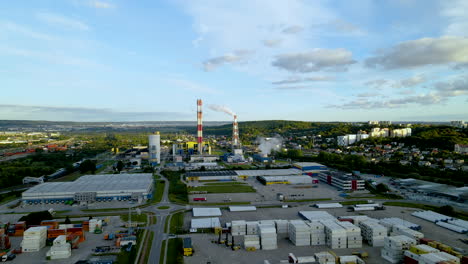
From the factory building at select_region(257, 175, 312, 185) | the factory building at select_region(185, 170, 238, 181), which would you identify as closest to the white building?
the factory building at select_region(257, 175, 312, 185)

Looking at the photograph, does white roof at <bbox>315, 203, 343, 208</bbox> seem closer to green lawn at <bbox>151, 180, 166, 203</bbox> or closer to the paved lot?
green lawn at <bbox>151, 180, 166, 203</bbox>

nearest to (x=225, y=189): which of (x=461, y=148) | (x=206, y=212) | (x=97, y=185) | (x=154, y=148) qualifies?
(x=206, y=212)

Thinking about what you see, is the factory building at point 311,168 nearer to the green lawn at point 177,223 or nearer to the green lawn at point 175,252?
the green lawn at point 177,223

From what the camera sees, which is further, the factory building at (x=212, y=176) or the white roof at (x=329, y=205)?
the factory building at (x=212, y=176)

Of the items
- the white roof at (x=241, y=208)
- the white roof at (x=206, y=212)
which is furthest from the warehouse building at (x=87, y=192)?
the white roof at (x=241, y=208)

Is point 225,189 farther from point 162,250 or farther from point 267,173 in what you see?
point 162,250

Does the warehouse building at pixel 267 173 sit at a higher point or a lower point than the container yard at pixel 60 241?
higher
